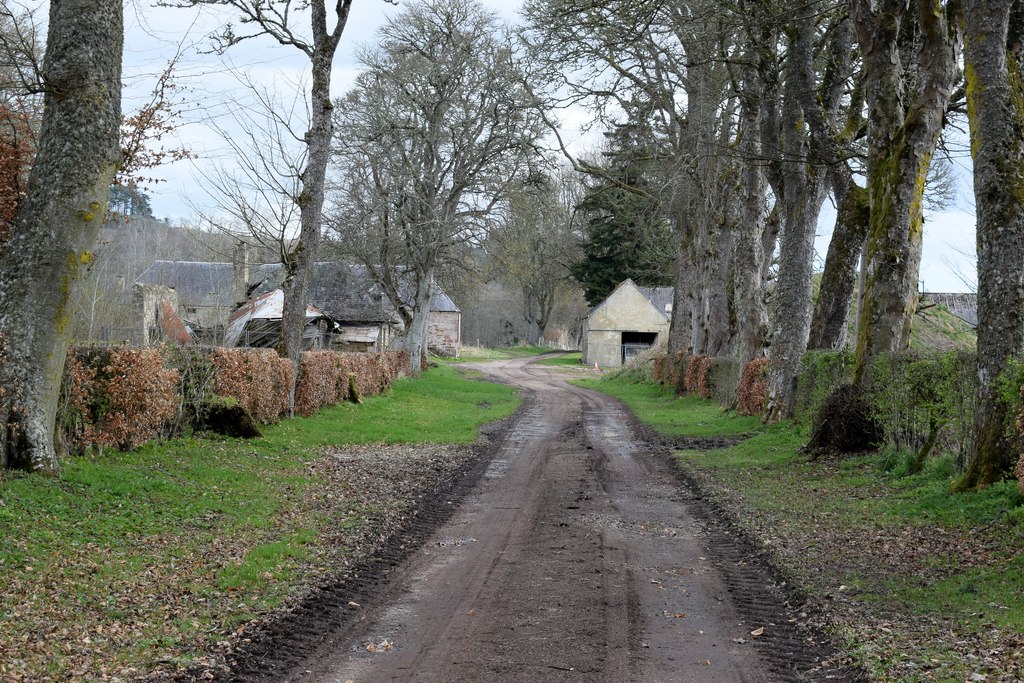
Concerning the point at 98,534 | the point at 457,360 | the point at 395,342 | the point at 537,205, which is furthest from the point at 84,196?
the point at 457,360

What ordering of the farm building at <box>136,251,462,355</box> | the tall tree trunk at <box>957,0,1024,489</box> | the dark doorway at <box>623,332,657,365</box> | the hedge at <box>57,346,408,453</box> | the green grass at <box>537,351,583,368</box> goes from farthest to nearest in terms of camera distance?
1. the green grass at <box>537,351,583,368</box>
2. the dark doorway at <box>623,332,657,365</box>
3. the farm building at <box>136,251,462,355</box>
4. the hedge at <box>57,346,408,453</box>
5. the tall tree trunk at <box>957,0,1024,489</box>

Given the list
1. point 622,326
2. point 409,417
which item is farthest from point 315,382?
point 622,326

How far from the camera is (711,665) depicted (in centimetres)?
580

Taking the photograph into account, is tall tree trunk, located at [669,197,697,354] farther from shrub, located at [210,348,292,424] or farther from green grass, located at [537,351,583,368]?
green grass, located at [537,351,583,368]

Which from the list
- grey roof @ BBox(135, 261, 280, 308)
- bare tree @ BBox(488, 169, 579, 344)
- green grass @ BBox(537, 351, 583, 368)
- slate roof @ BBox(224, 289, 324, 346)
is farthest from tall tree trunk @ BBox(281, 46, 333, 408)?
green grass @ BBox(537, 351, 583, 368)

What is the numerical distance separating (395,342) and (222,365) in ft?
112

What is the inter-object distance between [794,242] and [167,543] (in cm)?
1415

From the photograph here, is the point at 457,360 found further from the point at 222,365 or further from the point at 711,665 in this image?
the point at 711,665

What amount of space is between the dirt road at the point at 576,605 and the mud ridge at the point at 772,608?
20 mm

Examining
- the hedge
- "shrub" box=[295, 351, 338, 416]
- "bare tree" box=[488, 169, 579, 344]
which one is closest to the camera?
the hedge

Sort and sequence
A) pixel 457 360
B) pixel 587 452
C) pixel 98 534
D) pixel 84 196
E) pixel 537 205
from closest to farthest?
pixel 98 534
pixel 84 196
pixel 587 452
pixel 537 205
pixel 457 360

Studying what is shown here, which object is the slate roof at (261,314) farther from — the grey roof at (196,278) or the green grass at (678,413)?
the green grass at (678,413)

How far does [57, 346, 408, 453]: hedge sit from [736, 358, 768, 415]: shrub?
10348mm

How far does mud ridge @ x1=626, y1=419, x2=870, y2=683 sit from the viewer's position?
5.79 metres
